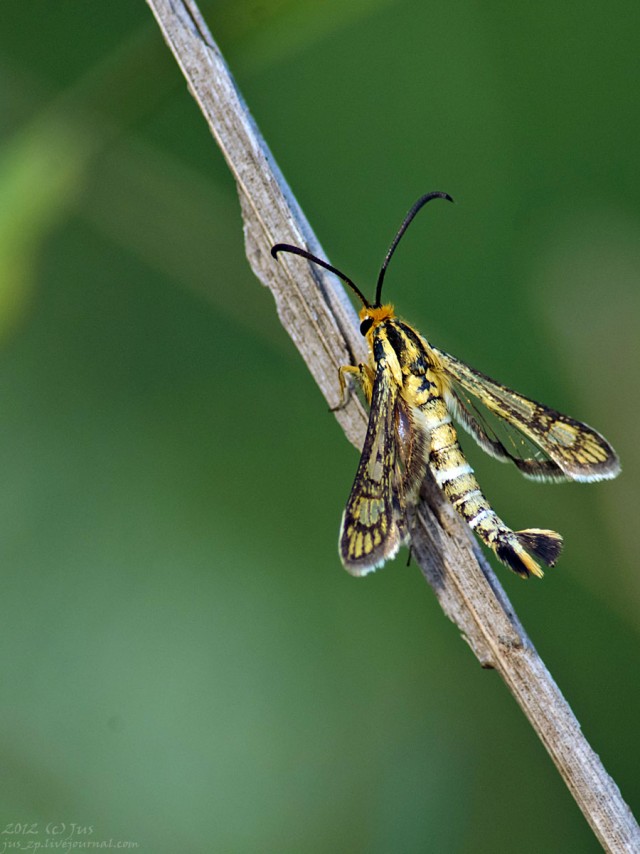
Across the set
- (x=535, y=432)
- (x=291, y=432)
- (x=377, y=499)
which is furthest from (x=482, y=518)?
(x=291, y=432)

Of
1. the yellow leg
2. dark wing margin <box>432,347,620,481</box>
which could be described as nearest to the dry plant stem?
the yellow leg

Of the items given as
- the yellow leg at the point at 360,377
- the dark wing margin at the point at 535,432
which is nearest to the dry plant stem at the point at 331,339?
the yellow leg at the point at 360,377

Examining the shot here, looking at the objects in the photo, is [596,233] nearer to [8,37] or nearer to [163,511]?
[163,511]

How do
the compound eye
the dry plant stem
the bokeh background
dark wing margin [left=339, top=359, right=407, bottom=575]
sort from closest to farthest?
the dry plant stem, dark wing margin [left=339, top=359, right=407, bottom=575], the compound eye, the bokeh background

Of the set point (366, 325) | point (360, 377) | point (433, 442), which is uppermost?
point (366, 325)

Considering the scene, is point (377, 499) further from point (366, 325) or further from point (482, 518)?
point (366, 325)

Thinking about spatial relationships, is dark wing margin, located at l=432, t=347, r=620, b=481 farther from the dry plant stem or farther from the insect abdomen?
the dry plant stem

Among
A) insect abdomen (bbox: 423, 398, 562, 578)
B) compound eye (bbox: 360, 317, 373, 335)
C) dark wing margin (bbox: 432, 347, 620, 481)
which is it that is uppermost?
compound eye (bbox: 360, 317, 373, 335)
